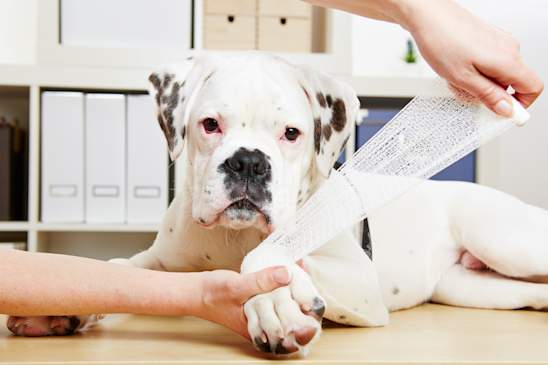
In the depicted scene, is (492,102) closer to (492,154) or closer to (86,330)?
(86,330)

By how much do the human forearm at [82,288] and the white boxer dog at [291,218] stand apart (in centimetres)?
10

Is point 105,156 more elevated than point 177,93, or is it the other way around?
point 177,93

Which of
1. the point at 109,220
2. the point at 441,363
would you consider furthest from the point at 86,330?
the point at 109,220

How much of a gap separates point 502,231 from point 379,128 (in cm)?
106

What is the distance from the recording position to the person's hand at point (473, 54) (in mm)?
1056

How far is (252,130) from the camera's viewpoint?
125 centimetres

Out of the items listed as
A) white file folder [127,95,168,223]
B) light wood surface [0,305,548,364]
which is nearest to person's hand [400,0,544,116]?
light wood surface [0,305,548,364]

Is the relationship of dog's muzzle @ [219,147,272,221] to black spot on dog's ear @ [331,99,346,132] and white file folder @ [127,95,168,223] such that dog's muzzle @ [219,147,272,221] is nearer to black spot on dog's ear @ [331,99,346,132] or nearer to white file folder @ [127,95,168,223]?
black spot on dog's ear @ [331,99,346,132]

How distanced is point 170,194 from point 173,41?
1.88ft

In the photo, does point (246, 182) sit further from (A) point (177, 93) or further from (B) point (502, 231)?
(B) point (502, 231)

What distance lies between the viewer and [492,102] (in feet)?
3.51

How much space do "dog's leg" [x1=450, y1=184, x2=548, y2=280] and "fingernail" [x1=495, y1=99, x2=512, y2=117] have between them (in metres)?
0.57

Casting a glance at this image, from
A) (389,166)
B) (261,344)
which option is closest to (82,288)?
(261,344)

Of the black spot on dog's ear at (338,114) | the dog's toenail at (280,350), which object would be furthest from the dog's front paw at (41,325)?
the black spot on dog's ear at (338,114)
